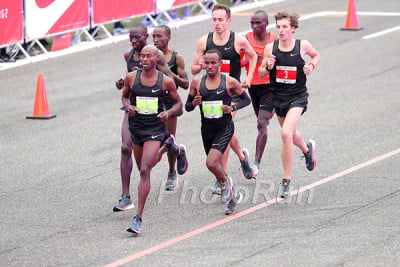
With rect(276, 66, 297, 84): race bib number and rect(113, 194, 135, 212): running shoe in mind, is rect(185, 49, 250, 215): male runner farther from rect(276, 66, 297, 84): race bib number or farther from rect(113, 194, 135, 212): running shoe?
rect(113, 194, 135, 212): running shoe

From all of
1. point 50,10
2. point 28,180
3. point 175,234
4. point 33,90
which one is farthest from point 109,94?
point 175,234

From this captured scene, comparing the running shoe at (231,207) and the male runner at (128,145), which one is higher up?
the male runner at (128,145)

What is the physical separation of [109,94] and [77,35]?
4.88 metres

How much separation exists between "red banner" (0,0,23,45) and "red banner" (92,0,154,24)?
2568 mm

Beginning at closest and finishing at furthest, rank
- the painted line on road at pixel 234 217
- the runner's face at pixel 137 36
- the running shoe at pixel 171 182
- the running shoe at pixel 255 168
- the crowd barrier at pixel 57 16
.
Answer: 1. the painted line on road at pixel 234 217
2. the runner's face at pixel 137 36
3. the running shoe at pixel 171 182
4. the running shoe at pixel 255 168
5. the crowd barrier at pixel 57 16

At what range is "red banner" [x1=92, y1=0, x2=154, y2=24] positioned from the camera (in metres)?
22.5

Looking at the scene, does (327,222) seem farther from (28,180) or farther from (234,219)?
(28,180)

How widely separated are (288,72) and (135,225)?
2957 mm

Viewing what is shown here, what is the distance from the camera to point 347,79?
61.0 ft

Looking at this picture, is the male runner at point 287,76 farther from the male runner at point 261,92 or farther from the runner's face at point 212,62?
the runner's face at point 212,62

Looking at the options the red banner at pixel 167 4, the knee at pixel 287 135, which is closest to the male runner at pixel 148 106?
the knee at pixel 287 135

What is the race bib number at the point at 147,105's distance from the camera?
1045 centimetres

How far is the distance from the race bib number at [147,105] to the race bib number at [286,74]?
75.0 inches

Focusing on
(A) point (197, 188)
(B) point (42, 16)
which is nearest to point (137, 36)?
(A) point (197, 188)
